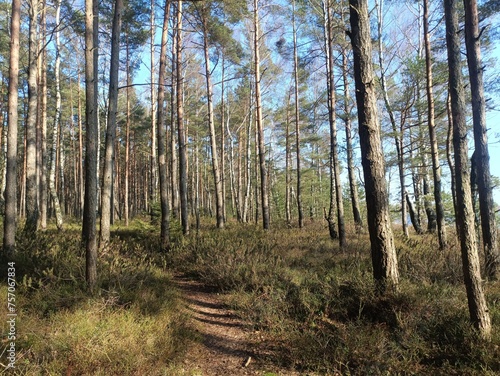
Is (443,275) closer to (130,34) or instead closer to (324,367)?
(324,367)

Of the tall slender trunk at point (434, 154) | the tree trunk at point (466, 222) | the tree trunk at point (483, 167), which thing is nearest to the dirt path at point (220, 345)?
the tree trunk at point (466, 222)

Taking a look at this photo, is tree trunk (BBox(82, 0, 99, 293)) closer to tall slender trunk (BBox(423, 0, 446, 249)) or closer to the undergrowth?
the undergrowth

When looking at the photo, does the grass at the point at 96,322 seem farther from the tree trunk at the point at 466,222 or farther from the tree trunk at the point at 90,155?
the tree trunk at the point at 466,222

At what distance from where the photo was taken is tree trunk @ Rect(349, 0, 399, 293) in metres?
4.66

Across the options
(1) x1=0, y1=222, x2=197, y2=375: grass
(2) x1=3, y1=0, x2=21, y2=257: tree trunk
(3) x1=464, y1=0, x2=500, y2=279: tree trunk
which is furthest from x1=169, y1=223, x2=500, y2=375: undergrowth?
(2) x1=3, y1=0, x2=21, y2=257: tree trunk

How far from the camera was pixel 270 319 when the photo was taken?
463 centimetres

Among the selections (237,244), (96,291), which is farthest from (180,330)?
(237,244)

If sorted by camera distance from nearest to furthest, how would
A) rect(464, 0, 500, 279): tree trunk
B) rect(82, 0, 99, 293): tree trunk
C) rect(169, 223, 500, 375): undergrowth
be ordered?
rect(169, 223, 500, 375): undergrowth, rect(82, 0, 99, 293): tree trunk, rect(464, 0, 500, 279): tree trunk

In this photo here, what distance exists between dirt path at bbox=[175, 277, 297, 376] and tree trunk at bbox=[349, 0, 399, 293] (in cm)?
226

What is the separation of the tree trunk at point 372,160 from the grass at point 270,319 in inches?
15.2

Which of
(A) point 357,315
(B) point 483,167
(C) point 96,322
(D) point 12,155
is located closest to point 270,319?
(A) point 357,315

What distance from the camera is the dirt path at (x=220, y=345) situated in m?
3.61

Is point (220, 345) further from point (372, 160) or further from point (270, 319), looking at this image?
point (372, 160)

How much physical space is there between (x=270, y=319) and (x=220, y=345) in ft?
2.92
